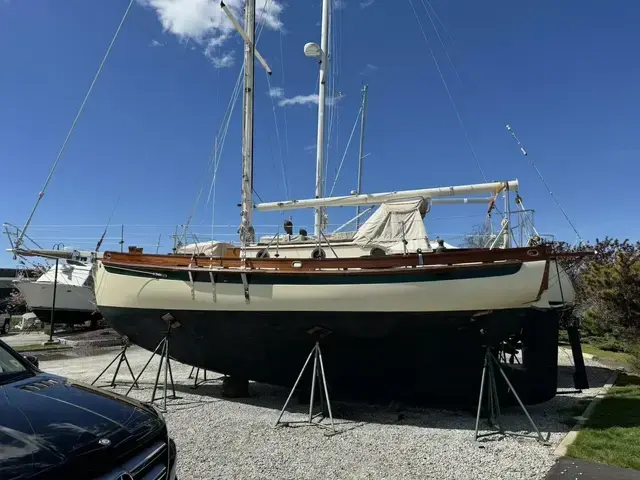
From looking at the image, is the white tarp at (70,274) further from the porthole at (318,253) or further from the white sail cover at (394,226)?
the white sail cover at (394,226)

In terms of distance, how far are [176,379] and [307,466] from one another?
270 inches

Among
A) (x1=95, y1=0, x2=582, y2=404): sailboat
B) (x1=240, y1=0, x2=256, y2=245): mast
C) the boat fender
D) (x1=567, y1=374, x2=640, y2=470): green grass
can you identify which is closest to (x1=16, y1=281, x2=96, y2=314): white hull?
(x1=240, y1=0, x2=256, y2=245): mast

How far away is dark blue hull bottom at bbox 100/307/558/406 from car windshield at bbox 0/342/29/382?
4.63 meters

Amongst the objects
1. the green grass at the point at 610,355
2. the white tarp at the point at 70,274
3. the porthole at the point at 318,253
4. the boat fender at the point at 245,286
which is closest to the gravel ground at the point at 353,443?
the boat fender at the point at 245,286

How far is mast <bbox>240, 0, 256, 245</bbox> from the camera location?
1150cm

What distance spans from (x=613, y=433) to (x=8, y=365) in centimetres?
752

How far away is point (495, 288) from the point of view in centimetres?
723

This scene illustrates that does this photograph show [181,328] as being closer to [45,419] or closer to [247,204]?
[247,204]

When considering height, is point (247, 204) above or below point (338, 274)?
above

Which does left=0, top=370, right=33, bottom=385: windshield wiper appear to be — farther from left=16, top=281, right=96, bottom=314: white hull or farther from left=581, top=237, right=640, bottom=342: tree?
left=16, top=281, right=96, bottom=314: white hull

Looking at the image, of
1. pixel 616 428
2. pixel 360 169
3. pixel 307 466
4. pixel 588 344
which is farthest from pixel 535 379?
pixel 360 169

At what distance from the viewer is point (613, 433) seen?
21.0 feet

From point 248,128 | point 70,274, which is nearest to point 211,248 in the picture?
point 248,128

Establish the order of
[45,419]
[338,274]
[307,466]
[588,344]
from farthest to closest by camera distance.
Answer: [588,344] → [338,274] → [307,466] → [45,419]
